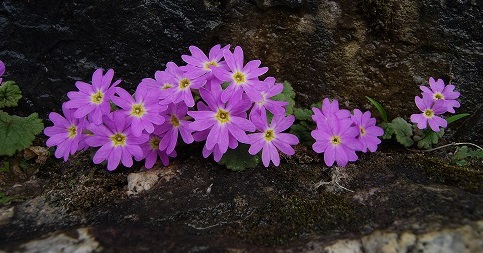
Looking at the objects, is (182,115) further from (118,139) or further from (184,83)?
(118,139)

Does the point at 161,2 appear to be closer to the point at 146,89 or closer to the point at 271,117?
the point at 146,89

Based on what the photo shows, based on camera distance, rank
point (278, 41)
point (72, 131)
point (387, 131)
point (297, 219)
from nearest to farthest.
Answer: point (297, 219)
point (72, 131)
point (387, 131)
point (278, 41)

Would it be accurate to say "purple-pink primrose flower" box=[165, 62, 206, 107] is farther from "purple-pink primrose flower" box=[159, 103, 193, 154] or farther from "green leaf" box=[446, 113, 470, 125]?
"green leaf" box=[446, 113, 470, 125]

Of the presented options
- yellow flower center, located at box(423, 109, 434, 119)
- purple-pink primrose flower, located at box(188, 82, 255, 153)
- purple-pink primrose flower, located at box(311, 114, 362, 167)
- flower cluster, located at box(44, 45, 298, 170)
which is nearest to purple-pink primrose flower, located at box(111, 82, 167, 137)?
flower cluster, located at box(44, 45, 298, 170)

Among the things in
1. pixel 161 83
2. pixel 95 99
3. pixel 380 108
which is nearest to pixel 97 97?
pixel 95 99

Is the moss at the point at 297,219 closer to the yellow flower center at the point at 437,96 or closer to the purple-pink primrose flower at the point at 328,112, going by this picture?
the purple-pink primrose flower at the point at 328,112

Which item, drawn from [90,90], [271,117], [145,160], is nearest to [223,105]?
[271,117]
